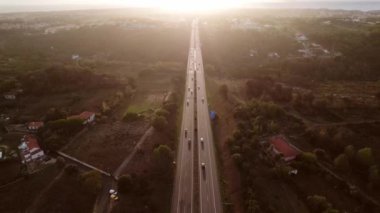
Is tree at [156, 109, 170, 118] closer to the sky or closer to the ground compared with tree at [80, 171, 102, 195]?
closer to the sky

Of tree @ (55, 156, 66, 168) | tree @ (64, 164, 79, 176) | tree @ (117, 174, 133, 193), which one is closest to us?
tree @ (117, 174, 133, 193)

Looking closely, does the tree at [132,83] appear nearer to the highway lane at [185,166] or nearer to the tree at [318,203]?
the highway lane at [185,166]

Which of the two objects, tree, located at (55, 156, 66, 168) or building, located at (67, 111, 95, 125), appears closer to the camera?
tree, located at (55, 156, 66, 168)

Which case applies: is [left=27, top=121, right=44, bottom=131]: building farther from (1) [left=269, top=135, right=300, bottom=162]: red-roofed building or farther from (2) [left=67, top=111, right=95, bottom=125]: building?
(1) [left=269, top=135, right=300, bottom=162]: red-roofed building

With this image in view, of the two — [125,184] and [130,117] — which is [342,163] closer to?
[125,184]

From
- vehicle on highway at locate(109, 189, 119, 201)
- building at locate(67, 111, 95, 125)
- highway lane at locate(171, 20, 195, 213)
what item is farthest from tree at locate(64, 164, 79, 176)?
highway lane at locate(171, 20, 195, 213)

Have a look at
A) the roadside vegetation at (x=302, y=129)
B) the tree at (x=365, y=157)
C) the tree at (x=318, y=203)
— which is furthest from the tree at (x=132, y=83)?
the tree at (x=365, y=157)
